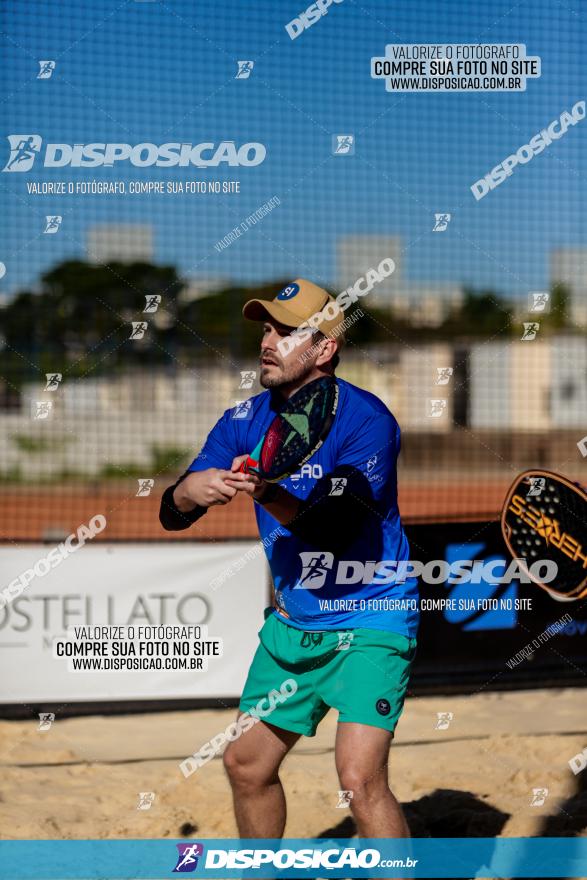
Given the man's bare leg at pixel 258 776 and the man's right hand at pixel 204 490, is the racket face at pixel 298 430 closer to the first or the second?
the man's right hand at pixel 204 490

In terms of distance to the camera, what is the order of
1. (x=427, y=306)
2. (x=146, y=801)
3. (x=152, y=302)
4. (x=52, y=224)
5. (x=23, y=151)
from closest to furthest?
(x=23, y=151) → (x=52, y=224) → (x=146, y=801) → (x=152, y=302) → (x=427, y=306)

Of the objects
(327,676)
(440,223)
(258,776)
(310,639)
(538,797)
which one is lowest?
(538,797)

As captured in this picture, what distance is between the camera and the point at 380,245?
10.9m

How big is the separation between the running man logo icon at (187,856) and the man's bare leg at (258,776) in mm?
488

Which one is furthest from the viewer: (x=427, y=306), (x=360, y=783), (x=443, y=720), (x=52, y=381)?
(x=427, y=306)

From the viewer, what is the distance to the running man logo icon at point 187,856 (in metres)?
3.79

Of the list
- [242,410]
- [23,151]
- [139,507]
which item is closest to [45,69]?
[23,151]

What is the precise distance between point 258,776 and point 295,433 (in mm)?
1120

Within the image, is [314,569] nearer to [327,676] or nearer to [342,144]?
[327,676]

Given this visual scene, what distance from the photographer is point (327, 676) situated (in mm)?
3299

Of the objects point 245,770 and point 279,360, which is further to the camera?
point 279,360

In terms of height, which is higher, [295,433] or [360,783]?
[295,433]

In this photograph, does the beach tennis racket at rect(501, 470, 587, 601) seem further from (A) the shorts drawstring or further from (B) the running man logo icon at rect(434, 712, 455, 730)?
(A) the shorts drawstring

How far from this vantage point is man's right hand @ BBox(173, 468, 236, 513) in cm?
304
